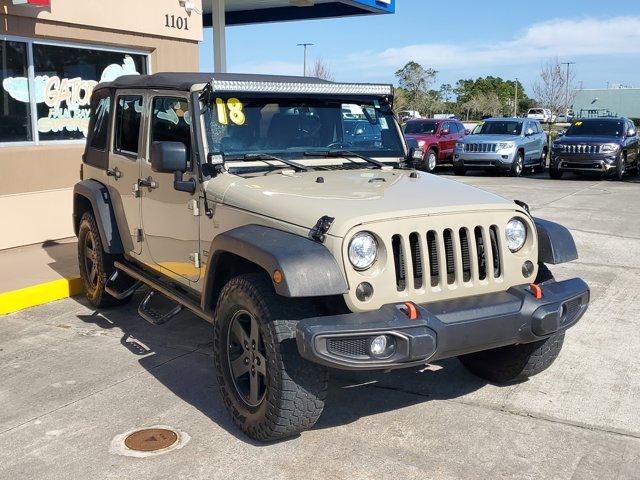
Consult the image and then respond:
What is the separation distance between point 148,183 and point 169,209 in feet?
1.27

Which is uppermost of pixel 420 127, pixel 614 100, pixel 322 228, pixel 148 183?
pixel 614 100

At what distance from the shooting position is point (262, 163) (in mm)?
4680

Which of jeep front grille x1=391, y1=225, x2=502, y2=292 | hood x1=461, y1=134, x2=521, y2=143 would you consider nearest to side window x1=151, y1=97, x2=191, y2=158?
jeep front grille x1=391, y1=225, x2=502, y2=292

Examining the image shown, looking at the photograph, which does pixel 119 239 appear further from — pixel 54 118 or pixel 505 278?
pixel 54 118

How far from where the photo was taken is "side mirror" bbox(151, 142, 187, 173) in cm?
439

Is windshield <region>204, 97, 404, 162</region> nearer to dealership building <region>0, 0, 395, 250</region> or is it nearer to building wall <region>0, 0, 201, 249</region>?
dealership building <region>0, 0, 395, 250</region>

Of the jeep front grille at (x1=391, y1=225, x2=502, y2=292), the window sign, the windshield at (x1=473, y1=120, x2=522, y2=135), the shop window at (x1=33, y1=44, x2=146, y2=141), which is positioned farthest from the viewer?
the windshield at (x1=473, y1=120, x2=522, y2=135)

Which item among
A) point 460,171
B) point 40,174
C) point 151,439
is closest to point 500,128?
point 460,171

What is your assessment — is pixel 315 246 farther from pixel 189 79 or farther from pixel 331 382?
pixel 189 79

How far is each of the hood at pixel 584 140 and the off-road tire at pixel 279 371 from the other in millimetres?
16939

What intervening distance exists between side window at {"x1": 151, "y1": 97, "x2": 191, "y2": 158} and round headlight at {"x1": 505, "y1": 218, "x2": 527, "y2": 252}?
2071mm

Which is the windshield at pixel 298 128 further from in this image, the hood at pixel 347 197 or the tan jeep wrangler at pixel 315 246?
the hood at pixel 347 197

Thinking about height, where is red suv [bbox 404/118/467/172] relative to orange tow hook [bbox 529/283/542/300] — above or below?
above

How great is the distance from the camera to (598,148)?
1873 centimetres
